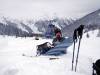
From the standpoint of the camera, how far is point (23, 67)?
889cm

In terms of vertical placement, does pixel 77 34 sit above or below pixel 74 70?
above

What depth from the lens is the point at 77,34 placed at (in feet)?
31.5

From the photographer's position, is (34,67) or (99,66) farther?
(34,67)

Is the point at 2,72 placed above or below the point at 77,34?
below

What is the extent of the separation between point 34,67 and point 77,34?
238 cm

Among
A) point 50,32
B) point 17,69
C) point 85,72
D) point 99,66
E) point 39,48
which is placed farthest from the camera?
point 50,32

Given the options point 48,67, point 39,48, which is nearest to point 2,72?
point 48,67

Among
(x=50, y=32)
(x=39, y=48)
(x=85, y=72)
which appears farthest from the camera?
(x=50, y=32)

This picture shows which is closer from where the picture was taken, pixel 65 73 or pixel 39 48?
pixel 65 73

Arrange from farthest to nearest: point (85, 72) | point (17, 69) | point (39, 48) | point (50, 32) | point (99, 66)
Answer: point (50, 32), point (39, 48), point (85, 72), point (17, 69), point (99, 66)

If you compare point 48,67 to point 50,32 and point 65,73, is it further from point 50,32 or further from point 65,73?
point 50,32

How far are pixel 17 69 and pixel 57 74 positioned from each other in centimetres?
160

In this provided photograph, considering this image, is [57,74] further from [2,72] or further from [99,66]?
[2,72]

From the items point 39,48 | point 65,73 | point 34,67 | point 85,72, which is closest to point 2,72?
point 34,67
